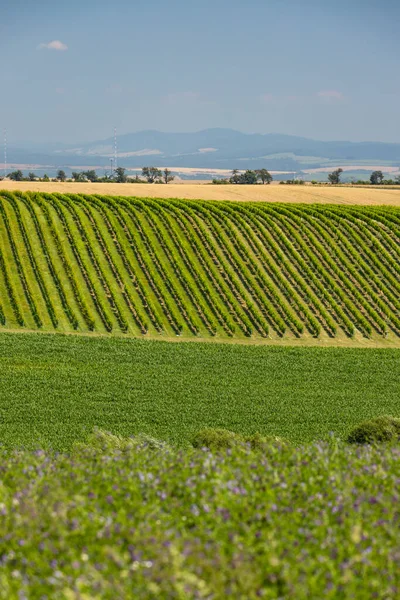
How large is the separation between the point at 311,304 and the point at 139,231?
1407 centimetres

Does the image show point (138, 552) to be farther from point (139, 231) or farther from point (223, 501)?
point (139, 231)

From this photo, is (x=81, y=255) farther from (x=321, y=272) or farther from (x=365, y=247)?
(x=365, y=247)

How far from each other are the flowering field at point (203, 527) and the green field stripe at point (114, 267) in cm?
3112

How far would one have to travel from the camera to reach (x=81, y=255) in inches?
1933

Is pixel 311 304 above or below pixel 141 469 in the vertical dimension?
below

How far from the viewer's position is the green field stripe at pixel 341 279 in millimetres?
44000

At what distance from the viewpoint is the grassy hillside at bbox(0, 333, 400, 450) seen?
26891mm

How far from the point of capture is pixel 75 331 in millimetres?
39844

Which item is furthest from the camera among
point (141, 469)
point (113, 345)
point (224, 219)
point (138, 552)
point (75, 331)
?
point (224, 219)

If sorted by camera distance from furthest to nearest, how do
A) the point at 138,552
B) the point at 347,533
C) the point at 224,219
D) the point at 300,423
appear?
the point at 224,219 → the point at 300,423 → the point at 347,533 → the point at 138,552

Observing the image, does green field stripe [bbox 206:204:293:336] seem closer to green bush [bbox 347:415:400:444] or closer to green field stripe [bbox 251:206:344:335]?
green field stripe [bbox 251:206:344:335]

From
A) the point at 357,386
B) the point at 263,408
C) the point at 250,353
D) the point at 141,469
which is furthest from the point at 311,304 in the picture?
the point at 141,469

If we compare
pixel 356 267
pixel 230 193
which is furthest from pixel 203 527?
pixel 230 193

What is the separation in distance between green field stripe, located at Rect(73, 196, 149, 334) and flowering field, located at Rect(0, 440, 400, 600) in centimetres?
3112
